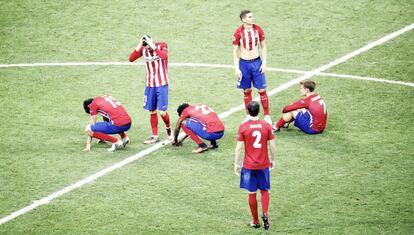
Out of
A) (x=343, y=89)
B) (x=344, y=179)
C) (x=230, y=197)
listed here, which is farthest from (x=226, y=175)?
(x=343, y=89)

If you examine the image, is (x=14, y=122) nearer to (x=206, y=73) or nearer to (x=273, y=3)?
(x=206, y=73)

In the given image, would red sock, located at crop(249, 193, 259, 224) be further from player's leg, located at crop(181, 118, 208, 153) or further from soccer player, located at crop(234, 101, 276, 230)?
player's leg, located at crop(181, 118, 208, 153)

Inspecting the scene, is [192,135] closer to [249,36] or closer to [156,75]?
[156,75]

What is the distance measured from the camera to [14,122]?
17.4 meters

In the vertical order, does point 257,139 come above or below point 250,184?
Result: above

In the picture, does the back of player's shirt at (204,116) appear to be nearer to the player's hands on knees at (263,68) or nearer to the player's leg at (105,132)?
the player's leg at (105,132)

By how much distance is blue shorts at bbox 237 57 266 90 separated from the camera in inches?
661

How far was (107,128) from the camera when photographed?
15914mm

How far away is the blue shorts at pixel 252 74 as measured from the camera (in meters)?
16.8

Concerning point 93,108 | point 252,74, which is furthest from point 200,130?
point 93,108

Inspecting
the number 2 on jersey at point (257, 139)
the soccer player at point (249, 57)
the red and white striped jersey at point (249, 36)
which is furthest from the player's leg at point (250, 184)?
the red and white striped jersey at point (249, 36)

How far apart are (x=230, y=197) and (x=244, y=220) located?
0.90 m

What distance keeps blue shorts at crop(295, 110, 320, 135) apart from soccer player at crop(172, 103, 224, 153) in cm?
171

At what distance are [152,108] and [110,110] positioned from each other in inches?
35.1
